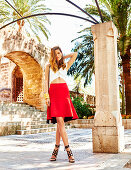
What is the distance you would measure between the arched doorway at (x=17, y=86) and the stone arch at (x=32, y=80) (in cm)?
408

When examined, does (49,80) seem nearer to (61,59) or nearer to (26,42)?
(61,59)

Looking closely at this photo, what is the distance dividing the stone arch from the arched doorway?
408cm

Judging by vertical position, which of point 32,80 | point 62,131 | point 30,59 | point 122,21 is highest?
point 122,21

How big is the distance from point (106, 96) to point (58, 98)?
127 centimetres

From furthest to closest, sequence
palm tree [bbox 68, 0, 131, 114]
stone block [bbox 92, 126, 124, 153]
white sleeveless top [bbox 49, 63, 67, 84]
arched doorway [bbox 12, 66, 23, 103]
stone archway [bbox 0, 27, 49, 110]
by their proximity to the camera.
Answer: arched doorway [bbox 12, 66, 23, 103], palm tree [bbox 68, 0, 131, 114], stone archway [bbox 0, 27, 49, 110], stone block [bbox 92, 126, 124, 153], white sleeveless top [bbox 49, 63, 67, 84]

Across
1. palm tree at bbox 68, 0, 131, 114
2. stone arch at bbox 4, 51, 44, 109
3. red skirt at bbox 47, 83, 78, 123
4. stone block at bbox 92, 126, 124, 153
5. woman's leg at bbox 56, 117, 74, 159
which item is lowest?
stone block at bbox 92, 126, 124, 153

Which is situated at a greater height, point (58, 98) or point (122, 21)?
point (122, 21)

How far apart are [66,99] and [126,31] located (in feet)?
38.8

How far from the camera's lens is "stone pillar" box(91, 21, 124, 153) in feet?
13.7

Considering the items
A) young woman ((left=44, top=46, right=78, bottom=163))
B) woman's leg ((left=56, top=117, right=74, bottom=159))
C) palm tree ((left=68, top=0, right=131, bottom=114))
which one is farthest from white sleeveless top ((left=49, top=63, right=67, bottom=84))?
palm tree ((left=68, top=0, right=131, bottom=114))

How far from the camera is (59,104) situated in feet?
11.2

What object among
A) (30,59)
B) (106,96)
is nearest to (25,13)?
(30,59)

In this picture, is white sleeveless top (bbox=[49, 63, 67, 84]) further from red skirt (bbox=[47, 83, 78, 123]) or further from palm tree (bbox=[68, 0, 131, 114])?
palm tree (bbox=[68, 0, 131, 114])

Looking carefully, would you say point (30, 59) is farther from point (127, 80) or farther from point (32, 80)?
point (127, 80)
